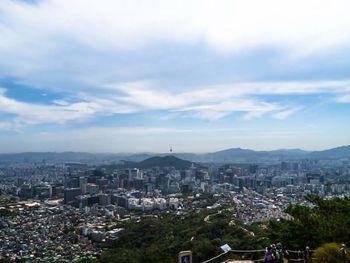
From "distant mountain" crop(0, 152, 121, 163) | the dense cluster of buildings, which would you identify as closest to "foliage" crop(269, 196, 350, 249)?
the dense cluster of buildings

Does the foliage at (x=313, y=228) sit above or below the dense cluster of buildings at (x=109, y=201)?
above

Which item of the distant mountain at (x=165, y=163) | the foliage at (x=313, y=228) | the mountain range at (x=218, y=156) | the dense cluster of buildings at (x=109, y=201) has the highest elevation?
the mountain range at (x=218, y=156)

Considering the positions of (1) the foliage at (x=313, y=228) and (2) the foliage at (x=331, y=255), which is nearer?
(2) the foliage at (x=331, y=255)

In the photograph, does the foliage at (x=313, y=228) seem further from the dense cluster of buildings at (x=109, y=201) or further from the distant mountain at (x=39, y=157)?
the distant mountain at (x=39, y=157)

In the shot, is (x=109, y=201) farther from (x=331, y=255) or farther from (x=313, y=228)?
(x=331, y=255)

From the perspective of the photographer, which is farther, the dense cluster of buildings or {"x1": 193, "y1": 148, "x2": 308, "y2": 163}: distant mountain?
{"x1": 193, "y1": 148, "x2": 308, "y2": 163}: distant mountain

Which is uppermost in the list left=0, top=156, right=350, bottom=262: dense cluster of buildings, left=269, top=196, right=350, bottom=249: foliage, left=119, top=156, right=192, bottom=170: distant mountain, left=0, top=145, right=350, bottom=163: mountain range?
left=0, top=145, right=350, bottom=163: mountain range

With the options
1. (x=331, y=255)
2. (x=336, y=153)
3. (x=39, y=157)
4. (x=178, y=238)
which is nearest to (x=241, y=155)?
(x=336, y=153)

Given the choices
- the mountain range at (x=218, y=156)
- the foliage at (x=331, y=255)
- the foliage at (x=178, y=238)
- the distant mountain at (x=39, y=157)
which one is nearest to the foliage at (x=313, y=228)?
the foliage at (x=331, y=255)

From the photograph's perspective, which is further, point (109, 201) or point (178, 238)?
point (109, 201)

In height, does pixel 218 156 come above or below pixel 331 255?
above

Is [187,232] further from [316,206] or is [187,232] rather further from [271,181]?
[271,181]

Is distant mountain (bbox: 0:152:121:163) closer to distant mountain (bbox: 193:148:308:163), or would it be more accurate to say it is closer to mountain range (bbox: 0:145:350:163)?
mountain range (bbox: 0:145:350:163)
